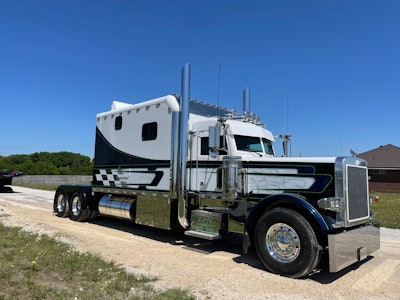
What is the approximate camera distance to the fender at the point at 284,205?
5973 mm

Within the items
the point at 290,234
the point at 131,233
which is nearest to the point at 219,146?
the point at 290,234

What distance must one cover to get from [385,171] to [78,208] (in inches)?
1322

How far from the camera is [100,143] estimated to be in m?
11.5

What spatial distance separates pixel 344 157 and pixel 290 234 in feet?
5.38

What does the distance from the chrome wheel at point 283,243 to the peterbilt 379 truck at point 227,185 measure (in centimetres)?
2

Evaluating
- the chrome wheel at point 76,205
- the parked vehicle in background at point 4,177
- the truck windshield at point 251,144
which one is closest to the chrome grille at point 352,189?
the truck windshield at point 251,144

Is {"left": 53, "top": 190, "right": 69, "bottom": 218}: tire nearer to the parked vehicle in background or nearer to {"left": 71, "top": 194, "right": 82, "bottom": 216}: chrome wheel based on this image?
{"left": 71, "top": 194, "right": 82, "bottom": 216}: chrome wheel

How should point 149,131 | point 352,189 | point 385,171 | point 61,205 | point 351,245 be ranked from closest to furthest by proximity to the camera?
point 351,245
point 352,189
point 149,131
point 61,205
point 385,171

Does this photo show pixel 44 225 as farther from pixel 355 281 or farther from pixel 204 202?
pixel 355 281

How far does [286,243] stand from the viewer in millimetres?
6254

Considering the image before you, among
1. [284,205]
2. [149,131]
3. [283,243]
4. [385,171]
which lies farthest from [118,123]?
[385,171]

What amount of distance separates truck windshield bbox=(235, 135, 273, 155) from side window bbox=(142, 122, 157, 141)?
233 centimetres

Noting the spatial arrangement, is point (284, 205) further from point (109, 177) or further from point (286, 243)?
point (109, 177)

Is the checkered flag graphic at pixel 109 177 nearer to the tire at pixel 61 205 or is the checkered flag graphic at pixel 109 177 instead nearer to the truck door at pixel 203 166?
the tire at pixel 61 205
